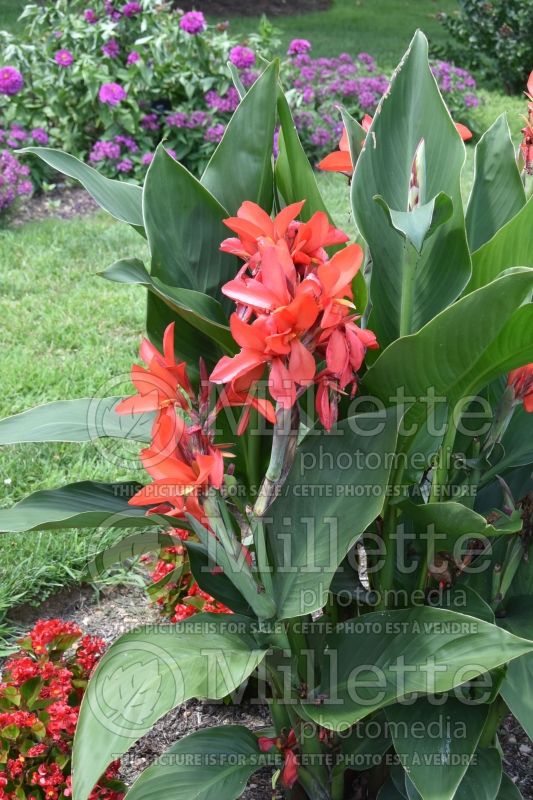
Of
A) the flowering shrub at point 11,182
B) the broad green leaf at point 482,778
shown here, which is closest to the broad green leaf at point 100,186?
the broad green leaf at point 482,778

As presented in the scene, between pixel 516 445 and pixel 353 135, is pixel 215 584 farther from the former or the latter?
pixel 353 135

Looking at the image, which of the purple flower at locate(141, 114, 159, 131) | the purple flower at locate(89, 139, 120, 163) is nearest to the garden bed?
the purple flower at locate(141, 114, 159, 131)

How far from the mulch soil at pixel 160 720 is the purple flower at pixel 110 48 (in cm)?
365

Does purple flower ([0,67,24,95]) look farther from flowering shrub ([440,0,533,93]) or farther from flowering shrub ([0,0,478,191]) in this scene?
flowering shrub ([440,0,533,93])

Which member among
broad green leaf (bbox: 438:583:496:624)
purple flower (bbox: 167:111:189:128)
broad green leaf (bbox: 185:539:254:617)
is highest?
broad green leaf (bbox: 438:583:496:624)

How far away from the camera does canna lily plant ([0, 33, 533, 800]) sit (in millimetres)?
1025

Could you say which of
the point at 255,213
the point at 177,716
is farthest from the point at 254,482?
the point at 177,716

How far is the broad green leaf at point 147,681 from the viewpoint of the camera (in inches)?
40.1

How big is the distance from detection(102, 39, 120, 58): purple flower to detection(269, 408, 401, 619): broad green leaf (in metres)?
4.33

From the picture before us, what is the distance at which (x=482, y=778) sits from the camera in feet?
4.29

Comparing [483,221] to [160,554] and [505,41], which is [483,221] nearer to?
[160,554]

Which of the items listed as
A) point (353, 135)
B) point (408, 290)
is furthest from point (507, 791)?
point (353, 135)

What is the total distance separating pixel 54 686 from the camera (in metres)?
1.62

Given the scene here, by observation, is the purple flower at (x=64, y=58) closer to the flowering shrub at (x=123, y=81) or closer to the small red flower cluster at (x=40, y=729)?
the flowering shrub at (x=123, y=81)
